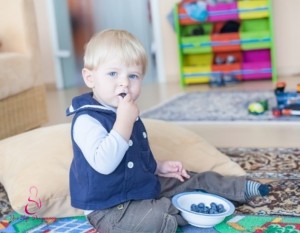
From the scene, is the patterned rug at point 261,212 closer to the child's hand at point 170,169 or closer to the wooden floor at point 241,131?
the child's hand at point 170,169

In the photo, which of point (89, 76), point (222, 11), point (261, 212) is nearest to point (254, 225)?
point (261, 212)

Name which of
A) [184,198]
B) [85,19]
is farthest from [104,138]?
[85,19]

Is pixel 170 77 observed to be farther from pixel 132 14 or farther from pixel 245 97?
pixel 245 97

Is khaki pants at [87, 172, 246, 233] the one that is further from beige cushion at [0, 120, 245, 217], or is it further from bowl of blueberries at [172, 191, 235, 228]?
beige cushion at [0, 120, 245, 217]

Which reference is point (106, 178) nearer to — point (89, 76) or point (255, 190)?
point (89, 76)

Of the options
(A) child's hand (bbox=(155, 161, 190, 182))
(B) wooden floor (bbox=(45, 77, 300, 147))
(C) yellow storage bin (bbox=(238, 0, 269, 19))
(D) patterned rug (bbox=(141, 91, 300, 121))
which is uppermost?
(C) yellow storage bin (bbox=(238, 0, 269, 19))

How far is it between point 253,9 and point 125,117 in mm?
2782

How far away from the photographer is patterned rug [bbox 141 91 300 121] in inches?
96.2

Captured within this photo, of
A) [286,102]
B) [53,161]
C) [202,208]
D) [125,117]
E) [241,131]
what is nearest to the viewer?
[125,117]

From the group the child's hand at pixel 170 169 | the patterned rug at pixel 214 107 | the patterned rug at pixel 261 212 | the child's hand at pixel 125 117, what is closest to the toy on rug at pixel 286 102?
the patterned rug at pixel 214 107

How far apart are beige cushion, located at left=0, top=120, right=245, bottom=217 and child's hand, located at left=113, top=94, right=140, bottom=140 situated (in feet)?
1.01

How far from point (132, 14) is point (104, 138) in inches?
126

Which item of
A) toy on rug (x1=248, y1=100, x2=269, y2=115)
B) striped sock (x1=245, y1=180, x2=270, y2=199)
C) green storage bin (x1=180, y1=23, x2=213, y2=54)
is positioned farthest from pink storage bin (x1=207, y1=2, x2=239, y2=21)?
striped sock (x1=245, y1=180, x2=270, y2=199)

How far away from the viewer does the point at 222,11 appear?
3693mm
